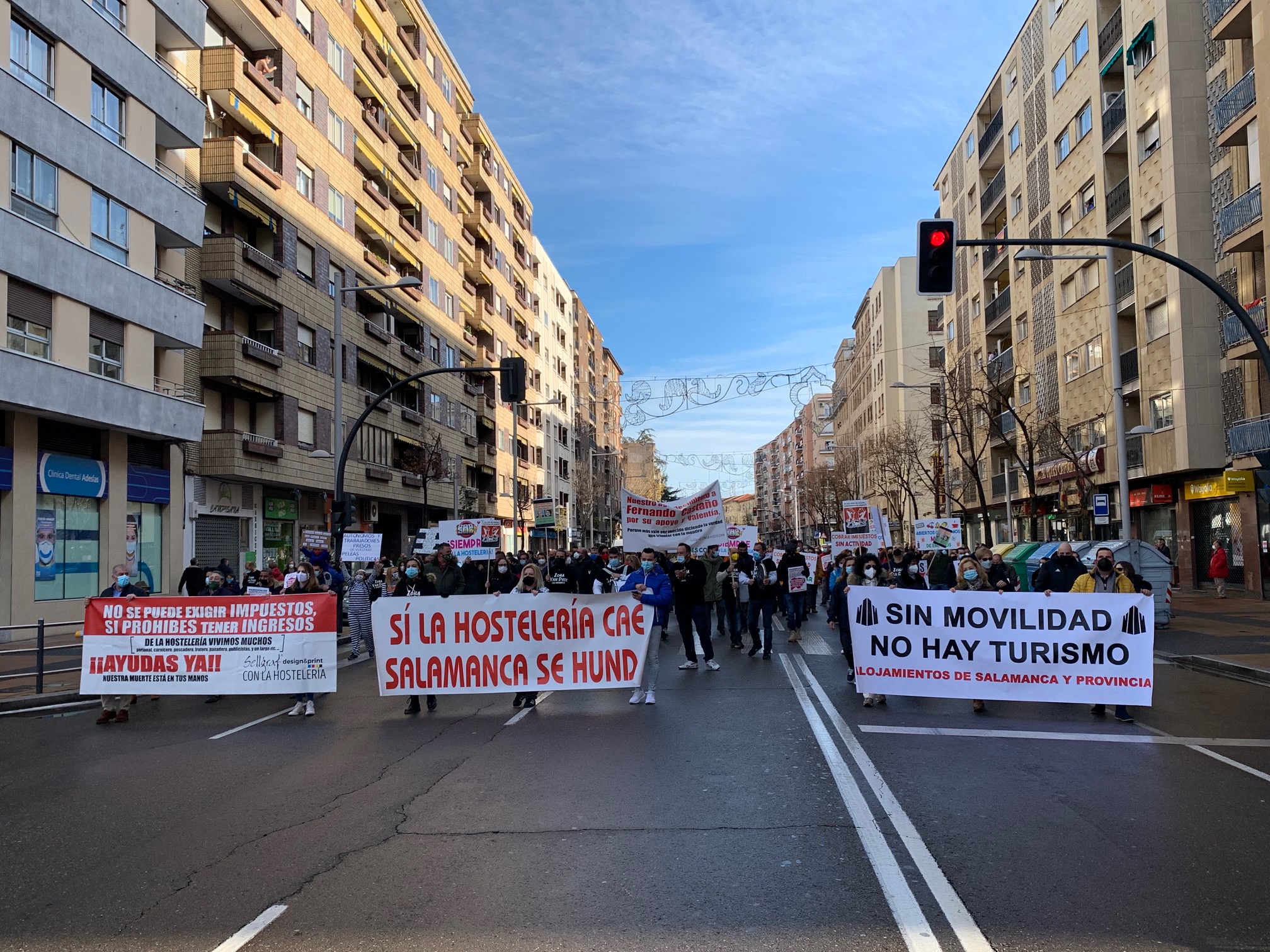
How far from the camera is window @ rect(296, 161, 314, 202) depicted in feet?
112

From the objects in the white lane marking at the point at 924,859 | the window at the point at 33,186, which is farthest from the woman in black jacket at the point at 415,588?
the window at the point at 33,186

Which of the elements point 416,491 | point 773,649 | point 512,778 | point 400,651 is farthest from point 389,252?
point 512,778

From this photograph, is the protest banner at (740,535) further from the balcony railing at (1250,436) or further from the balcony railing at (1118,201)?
the balcony railing at (1118,201)

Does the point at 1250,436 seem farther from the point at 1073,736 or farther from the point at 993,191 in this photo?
the point at 993,191

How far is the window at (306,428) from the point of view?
110ft

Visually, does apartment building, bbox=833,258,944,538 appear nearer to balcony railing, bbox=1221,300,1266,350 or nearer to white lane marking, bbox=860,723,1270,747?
balcony railing, bbox=1221,300,1266,350

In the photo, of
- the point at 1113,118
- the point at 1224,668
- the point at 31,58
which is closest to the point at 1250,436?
the point at 1113,118

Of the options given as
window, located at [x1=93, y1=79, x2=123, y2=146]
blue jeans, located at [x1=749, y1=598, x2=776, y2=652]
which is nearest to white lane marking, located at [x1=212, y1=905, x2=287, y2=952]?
blue jeans, located at [x1=749, y1=598, x2=776, y2=652]

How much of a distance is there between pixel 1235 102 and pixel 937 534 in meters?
14.2

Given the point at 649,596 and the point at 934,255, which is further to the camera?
the point at 934,255

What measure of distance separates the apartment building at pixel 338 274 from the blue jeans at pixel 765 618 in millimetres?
10892

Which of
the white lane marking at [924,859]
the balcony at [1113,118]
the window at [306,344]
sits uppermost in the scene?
the balcony at [1113,118]

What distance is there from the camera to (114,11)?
2409cm

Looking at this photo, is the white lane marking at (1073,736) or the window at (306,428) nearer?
the white lane marking at (1073,736)
